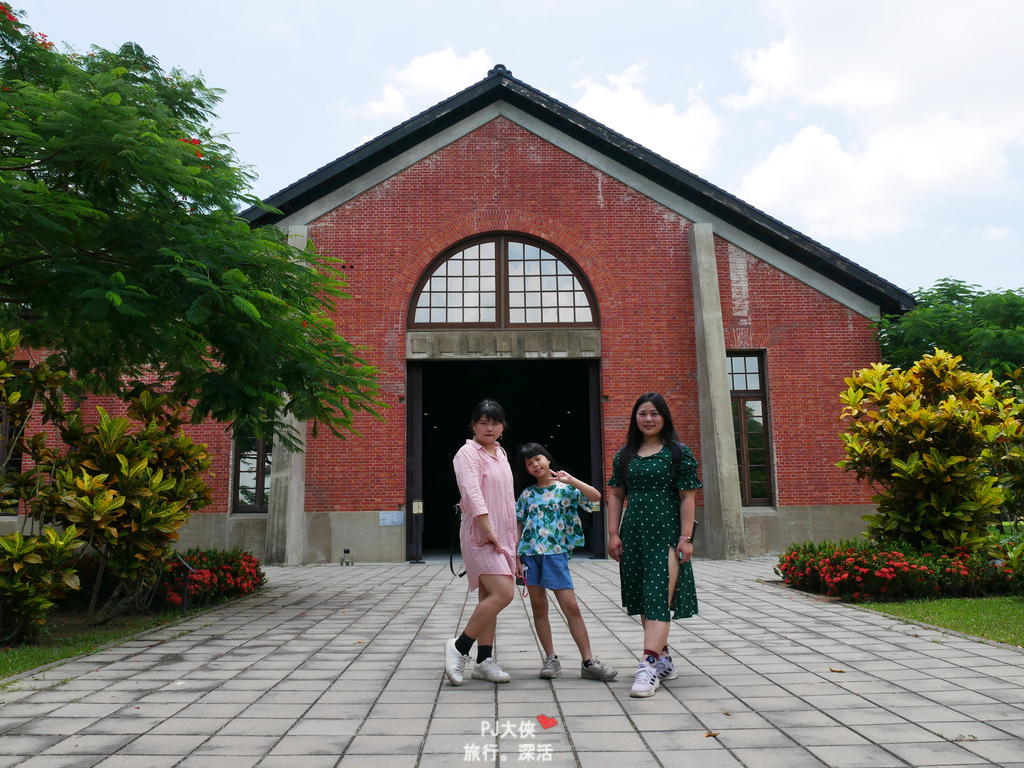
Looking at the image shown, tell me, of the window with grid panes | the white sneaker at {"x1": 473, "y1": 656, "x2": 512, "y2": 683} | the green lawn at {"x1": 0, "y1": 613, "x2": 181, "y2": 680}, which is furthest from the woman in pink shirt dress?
the window with grid panes

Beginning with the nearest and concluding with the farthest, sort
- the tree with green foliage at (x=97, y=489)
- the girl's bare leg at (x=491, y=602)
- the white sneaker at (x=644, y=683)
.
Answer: the white sneaker at (x=644, y=683) → the girl's bare leg at (x=491, y=602) → the tree with green foliage at (x=97, y=489)

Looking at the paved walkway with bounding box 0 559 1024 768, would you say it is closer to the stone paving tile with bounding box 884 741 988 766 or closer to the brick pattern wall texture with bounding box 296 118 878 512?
the stone paving tile with bounding box 884 741 988 766

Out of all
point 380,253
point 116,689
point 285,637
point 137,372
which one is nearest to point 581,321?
point 380,253

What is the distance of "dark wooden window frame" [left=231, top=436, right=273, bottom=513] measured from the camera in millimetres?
14445

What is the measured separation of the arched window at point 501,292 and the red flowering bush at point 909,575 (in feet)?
25.4

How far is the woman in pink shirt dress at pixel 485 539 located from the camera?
4.45 m

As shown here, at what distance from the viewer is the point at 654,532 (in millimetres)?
4578

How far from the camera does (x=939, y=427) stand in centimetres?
847

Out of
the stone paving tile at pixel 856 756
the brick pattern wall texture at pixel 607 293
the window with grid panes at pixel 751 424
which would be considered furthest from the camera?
the window with grid panes at pixel 751 424

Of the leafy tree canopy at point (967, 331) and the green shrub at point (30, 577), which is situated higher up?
the leafy tree canopy at point (967, 331)

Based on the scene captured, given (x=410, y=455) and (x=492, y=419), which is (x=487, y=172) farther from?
(x=492, y=419)

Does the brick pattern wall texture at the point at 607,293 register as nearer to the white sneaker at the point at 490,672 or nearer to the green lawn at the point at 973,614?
the green lawn at the point at 973,614

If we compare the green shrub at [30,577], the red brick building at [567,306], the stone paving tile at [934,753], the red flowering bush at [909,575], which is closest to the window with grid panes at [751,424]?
the red brick building at [567,306]

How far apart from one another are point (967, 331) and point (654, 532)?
12862 millimetres
